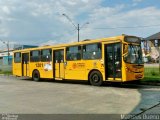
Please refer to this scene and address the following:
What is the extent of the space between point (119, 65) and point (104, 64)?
3.81ft

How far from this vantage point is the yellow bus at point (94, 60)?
62.6 feet

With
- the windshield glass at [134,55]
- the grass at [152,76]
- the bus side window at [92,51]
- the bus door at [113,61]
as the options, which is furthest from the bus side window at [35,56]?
the windshield glass at [134,55]

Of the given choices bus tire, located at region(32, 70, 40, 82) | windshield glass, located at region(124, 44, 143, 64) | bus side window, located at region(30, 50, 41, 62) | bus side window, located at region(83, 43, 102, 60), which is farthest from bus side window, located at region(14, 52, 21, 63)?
windshield glass, located at region(124, 44, 143, 64)

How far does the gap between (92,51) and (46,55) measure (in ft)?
18.5

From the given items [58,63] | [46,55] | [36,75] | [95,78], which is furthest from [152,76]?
[36,75]

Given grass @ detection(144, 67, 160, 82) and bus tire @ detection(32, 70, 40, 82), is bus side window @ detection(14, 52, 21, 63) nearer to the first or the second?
bus tire @ detection(32, 70, 40, 82)

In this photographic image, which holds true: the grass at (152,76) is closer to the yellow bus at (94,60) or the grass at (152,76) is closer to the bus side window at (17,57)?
the yellow bus at (94,60)

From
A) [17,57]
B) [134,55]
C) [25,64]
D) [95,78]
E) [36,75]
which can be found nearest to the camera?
[134,55]

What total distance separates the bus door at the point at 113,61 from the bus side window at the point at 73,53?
8.86 ft

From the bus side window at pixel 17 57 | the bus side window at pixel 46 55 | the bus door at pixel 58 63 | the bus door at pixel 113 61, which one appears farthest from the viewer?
the bus side window at pixel 17 57

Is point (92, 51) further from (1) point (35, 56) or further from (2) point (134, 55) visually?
(1) point (35, 56)

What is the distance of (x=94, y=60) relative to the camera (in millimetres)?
20766

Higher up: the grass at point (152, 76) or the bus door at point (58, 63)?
the bus door at point (58, 63)

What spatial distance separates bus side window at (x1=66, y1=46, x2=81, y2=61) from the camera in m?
22.1
